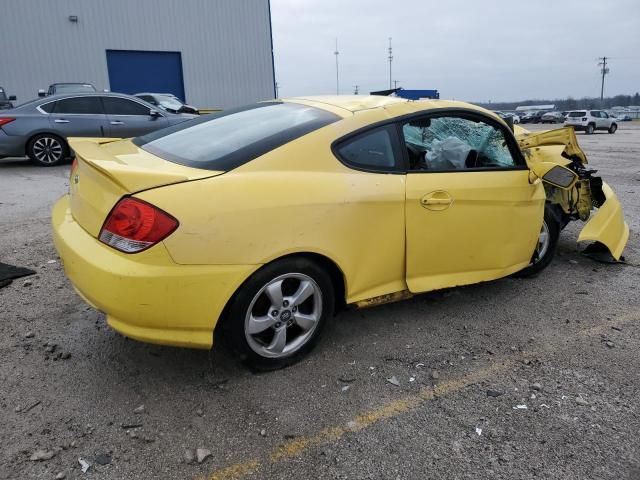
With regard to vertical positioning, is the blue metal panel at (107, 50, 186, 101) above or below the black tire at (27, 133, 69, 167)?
above

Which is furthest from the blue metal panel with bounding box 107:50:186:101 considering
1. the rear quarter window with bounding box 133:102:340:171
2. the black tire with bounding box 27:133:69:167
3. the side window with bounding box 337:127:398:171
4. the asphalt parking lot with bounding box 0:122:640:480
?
the side window with bounding box 337:127:398:171

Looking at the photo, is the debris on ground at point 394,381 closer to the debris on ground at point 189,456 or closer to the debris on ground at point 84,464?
the debris on ground at point 189,456

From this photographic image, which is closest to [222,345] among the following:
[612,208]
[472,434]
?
[472,434]

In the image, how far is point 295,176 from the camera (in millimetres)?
2607

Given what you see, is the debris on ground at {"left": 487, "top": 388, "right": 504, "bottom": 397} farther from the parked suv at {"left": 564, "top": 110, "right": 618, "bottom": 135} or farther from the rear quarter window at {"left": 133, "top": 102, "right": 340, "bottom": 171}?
the parked suv at {"left": 564, "top": 110, "right": 618, "bottom": 135}

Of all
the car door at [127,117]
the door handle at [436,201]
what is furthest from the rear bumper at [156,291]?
the car door at [127,117]

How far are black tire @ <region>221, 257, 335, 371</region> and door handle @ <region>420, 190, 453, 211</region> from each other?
754mm

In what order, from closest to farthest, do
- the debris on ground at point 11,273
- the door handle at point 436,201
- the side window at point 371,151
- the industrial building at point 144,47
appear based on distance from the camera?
the side window at point 371,151 < the door handle at point 436,201 < the debris on ground at point 11,273 < the industrial building at point 144,47

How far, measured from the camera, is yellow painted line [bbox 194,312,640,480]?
6.77 ft

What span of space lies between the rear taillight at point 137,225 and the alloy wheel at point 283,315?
0.56m

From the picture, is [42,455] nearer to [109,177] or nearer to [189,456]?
[189,456]

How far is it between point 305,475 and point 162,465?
585 millimetres

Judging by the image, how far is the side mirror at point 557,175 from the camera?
162 inches

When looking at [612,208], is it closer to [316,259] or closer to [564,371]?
[564,371]
